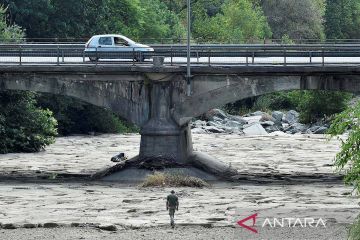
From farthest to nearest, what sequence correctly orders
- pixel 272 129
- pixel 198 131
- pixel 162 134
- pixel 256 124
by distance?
pixel 272 129 → pixel 256 124 → pixel 198 131 → pixel 162 134

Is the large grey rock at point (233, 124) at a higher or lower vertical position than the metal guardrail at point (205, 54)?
lower

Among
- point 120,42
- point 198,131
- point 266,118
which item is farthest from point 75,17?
point 120,42

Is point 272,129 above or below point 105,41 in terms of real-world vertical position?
below

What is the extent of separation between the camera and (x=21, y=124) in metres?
78.5

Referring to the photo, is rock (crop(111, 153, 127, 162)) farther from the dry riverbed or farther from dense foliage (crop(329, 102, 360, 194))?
dense foliage (crop(329, 102, 360, 194))

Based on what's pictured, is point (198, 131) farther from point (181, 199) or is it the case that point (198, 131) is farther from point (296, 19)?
point (181, 199)

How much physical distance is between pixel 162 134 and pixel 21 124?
17.1 m

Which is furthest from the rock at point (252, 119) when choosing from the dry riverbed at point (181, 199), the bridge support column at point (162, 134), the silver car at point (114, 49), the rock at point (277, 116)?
the bridge support column at point (162, 134)

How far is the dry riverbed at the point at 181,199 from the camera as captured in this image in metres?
44.8

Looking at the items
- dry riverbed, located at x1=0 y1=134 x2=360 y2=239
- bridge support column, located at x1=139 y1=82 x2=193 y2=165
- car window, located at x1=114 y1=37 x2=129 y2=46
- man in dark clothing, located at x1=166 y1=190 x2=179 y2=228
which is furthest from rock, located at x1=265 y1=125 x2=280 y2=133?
man in dark clothing, located at x1=166 y1=190 x2=179 y2=228

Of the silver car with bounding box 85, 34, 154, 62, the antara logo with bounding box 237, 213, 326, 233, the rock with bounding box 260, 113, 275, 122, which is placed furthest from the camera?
the rock with bounding box 260, 113, 275, 122

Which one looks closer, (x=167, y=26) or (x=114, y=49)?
(x=114, y=49)

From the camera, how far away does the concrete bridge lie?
2490 inches

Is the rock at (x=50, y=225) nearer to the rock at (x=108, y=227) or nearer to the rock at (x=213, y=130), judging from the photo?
the rock at (x=108, y=227)
